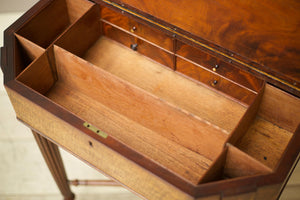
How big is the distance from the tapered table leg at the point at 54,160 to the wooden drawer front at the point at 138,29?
1.74 ft

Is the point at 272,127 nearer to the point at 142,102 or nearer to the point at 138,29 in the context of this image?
the point at 142,102

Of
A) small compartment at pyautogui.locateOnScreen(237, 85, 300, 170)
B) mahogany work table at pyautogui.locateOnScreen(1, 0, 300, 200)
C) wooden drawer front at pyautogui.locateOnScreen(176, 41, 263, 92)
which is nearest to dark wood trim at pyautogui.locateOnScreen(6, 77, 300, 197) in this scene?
mahogany work table at pyautogui.locateOnScreen(1, 0, 300, 200)


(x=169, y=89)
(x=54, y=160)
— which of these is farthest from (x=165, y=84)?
(x=54, y=160)

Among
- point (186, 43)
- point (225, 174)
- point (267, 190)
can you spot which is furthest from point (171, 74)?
point (267, 190)

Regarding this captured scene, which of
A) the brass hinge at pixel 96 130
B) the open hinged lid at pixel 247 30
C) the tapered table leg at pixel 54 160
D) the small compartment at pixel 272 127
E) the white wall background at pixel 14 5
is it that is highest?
the open hinged lid at pixel 247 30

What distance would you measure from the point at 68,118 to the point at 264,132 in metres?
0.66

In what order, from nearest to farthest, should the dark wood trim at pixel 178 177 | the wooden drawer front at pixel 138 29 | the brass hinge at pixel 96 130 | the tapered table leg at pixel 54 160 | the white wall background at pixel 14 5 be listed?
the dark wood trim at pixel 178 177
the brass hinge at pixel 96 130
the wooden drawer front at pixel 138 29
the tapered table leg at pixel 54 160
the white wall background at pixel 14 5

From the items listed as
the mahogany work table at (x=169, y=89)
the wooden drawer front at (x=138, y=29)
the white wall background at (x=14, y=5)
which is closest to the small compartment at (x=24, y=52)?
the mahogany work table at (x=169, y=89)

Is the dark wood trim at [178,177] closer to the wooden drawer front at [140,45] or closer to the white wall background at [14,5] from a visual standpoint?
the wooden drawer front at [140,45]

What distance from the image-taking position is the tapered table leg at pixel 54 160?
201cm

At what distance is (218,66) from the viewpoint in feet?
5.60

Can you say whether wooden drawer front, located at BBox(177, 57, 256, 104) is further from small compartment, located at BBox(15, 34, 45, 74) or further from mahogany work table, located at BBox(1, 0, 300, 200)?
small compartment, located at BBox(15, 34, 45, 74)

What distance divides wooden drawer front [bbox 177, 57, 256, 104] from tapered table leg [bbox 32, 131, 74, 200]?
0.63 meters

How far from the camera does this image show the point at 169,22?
1.71 metres
